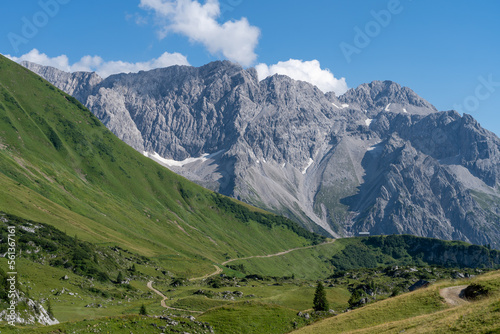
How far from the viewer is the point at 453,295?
4741 cm

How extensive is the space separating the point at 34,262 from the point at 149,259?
85804 millimetres

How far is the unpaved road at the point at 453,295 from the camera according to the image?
149ft

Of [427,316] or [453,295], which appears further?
[453,295]

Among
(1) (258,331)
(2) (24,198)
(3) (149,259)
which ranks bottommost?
(3) (149,259)

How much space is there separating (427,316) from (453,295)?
8982 mm

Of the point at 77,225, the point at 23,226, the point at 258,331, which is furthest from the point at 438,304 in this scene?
the point at 77,225

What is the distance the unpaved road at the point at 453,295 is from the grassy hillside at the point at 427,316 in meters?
0.66

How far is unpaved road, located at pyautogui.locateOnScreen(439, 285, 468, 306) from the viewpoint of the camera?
45.5 meters

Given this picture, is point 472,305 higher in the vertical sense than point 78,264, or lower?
higher

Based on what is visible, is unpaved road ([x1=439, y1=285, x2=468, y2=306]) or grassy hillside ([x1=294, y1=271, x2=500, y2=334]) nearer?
grassy hillside ([x1=294, y1=271, x2=500, y2=334])

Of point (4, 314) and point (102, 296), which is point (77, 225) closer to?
point (102, 296)

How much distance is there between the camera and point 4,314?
202 feet

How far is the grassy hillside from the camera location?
108ft

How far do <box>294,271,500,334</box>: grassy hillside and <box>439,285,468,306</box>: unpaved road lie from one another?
2.17 feet
